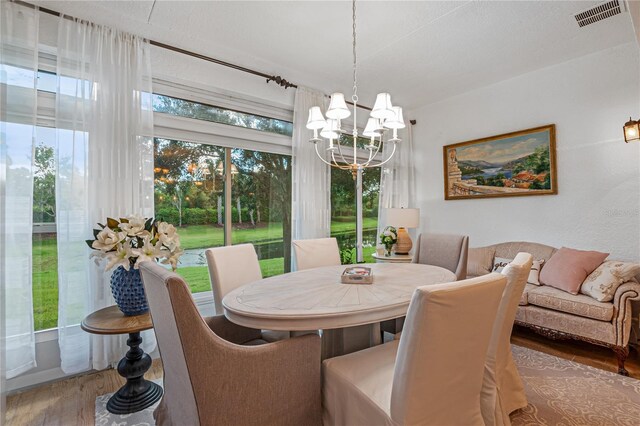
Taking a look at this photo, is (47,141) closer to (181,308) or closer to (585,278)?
(181,308)

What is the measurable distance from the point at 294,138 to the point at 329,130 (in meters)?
1.26

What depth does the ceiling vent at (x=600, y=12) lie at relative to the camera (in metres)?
2.35

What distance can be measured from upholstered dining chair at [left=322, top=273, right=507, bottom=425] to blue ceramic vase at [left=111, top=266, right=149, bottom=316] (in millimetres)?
1396

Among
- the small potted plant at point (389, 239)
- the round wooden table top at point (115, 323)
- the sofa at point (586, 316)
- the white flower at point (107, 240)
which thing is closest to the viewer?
the round wooden table top at point (115, 323)

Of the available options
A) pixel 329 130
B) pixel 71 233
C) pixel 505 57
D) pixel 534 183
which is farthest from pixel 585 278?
pixel 71 233

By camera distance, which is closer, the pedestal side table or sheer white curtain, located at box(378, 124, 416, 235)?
the pedestal side table

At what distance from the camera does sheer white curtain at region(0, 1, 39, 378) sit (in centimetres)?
198

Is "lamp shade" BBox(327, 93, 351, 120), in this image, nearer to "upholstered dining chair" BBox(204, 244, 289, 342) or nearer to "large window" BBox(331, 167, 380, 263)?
"upholstered dining chair" BBox(204, 244, 289, 342)

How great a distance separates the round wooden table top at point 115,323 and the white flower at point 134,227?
1.69 ft

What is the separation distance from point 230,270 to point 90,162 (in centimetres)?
131

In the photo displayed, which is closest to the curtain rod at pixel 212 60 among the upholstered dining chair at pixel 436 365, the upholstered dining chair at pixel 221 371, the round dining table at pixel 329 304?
the round dining table at pixel 329 304

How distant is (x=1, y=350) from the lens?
6.19 ft

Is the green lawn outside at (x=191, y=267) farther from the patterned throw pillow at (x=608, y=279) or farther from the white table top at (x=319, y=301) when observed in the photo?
the patterned throw pillow at (x=608, y=279)

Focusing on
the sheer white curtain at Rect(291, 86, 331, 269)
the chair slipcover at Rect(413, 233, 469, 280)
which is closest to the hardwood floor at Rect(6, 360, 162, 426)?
the sheer white curtain at Rect(291, 86, 331, 269)
